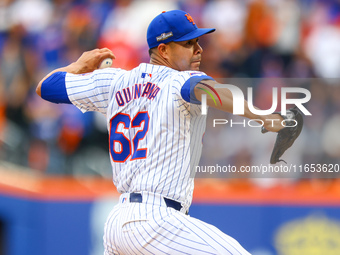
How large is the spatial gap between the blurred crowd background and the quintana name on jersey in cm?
303

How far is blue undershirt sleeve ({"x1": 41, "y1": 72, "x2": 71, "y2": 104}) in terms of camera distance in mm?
3900

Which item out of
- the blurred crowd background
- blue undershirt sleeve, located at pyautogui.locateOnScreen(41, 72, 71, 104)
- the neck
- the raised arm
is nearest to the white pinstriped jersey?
the neck

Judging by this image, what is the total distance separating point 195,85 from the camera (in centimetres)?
338

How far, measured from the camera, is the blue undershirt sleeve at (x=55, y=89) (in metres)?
3.90

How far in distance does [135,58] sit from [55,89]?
5003 mm

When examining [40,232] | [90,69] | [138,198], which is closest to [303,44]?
[40,232]

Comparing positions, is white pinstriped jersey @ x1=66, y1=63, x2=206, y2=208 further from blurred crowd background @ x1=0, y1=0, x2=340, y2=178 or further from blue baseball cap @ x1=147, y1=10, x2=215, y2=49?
blurred crowd background @ x1=0, y1=0, x2=340, y2=178

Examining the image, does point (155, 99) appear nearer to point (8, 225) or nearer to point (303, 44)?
point (8, 225)

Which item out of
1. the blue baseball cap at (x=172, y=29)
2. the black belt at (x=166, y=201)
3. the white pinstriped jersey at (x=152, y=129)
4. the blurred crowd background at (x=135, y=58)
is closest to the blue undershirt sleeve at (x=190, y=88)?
the white pinstriped jersey at (x=152, y=129)

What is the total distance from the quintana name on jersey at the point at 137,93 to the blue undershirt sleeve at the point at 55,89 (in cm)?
39

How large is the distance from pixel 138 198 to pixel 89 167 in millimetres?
4231

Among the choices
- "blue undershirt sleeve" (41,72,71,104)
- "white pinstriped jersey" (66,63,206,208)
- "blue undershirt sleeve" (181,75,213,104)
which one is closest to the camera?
"blue undershirt sleeve" (181,75,213,104)

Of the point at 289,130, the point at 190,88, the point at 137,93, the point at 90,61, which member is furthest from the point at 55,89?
the point at 289,130

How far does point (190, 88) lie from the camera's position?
3385mm
